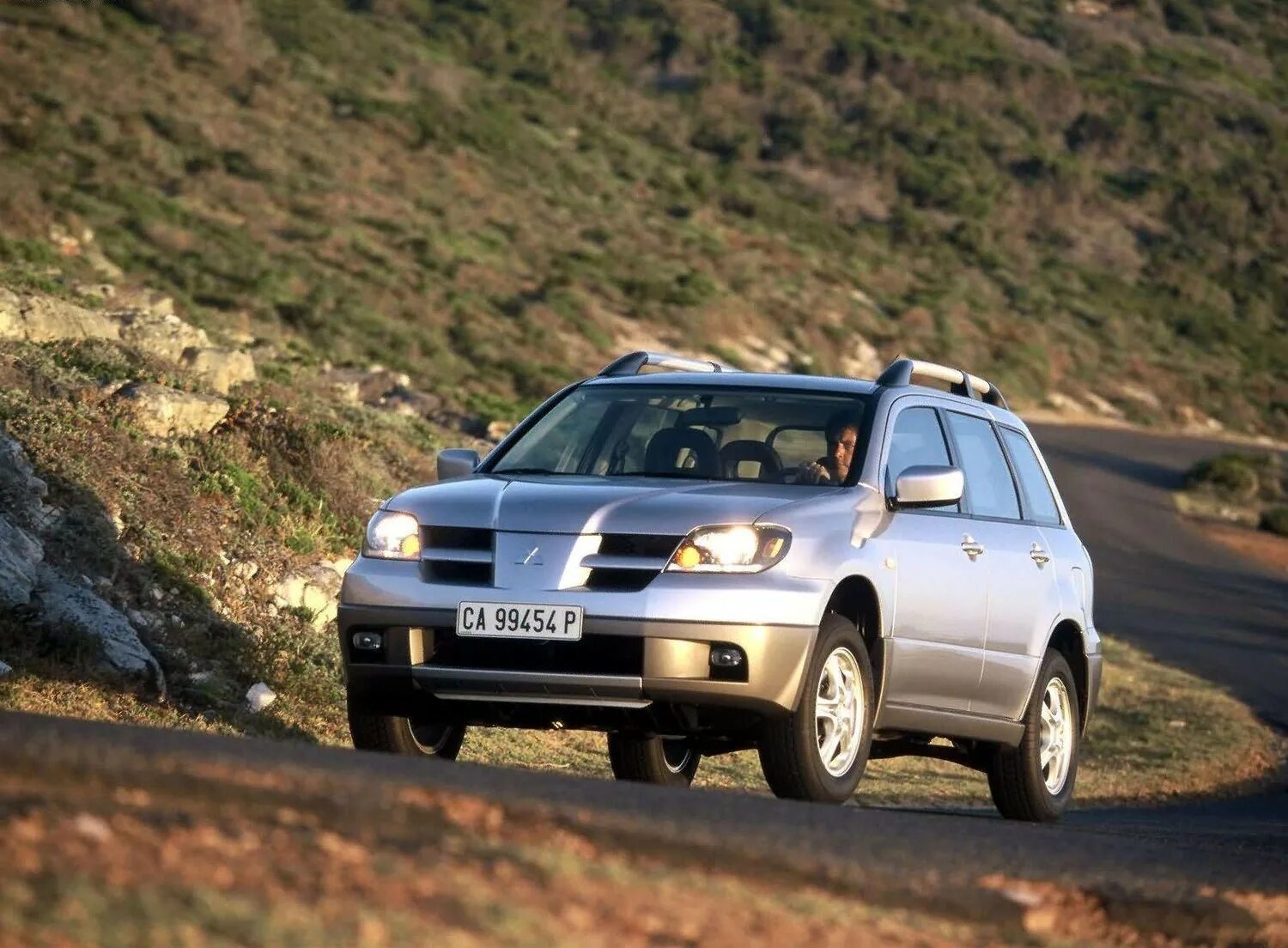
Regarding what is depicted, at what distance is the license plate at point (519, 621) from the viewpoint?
7.77 metres

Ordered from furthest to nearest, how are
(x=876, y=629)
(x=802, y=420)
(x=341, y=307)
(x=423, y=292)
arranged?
(x=423, y=292)
(x=341, y=307)
(x=802, y=420)
(x=876, y=629)

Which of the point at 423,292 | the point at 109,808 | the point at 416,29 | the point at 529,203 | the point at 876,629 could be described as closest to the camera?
the point at 109,808

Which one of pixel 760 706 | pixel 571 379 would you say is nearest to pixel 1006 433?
pixel 760 706

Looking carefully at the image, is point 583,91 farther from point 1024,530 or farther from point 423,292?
point 1024,530

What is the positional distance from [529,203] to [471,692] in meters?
44.4

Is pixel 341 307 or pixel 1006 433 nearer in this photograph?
pixel 1006 433

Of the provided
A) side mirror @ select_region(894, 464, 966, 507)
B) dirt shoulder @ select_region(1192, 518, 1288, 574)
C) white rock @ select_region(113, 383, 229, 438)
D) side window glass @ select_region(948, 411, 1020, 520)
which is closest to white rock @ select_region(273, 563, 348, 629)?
white rock @ select_region(113, 383, 229, 438)

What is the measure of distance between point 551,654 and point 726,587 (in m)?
0.67

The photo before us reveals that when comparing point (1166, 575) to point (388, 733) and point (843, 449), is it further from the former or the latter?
point (388, 733)

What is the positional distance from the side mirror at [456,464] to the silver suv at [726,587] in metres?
0.01

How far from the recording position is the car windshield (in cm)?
894

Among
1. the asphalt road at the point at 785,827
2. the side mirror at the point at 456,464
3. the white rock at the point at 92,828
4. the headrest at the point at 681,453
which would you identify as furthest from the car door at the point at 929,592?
the white rock at the point at 92,828

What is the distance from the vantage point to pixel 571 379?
37.6m

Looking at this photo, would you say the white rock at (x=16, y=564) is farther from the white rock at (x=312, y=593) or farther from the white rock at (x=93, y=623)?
the white rock at (x=312, y=593)
